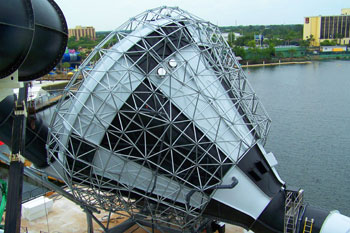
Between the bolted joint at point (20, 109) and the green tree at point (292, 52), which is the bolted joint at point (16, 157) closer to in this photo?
the bolted joint at point (20, 109)

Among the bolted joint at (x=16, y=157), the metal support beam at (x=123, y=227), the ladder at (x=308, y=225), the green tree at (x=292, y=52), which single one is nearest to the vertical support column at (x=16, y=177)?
the bolted joint at (x=16, y=157)

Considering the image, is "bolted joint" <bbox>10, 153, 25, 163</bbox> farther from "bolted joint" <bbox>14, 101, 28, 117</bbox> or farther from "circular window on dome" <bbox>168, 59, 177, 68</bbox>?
"circular window on dome" <bbox>168, 59, 177, 68</bbox>

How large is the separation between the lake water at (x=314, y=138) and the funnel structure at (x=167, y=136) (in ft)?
60.3

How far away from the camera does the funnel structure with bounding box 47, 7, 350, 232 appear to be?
18750mm

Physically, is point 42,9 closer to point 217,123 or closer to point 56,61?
point 56,61

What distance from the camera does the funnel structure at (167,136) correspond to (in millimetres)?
18750

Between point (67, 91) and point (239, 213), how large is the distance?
11235mm

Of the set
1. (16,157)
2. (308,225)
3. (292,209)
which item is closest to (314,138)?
(292,209)

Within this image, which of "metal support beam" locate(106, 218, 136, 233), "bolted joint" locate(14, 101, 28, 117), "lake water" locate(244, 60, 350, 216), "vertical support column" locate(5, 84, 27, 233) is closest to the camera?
"vertical support column" locate(5, 84, 27, 233)

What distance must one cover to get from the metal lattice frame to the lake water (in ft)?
66.1

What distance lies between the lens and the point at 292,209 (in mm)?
21062

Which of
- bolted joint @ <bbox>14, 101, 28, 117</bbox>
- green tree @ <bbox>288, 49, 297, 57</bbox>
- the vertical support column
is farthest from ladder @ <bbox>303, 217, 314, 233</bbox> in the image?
green tree @ <bbox>288, 49, 297, 57</bbox>

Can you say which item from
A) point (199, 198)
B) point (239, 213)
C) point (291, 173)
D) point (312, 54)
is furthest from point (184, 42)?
point (312, 54)

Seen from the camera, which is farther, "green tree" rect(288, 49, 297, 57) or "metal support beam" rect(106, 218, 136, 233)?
"green tree" rect(288, 49, 297, 57)
